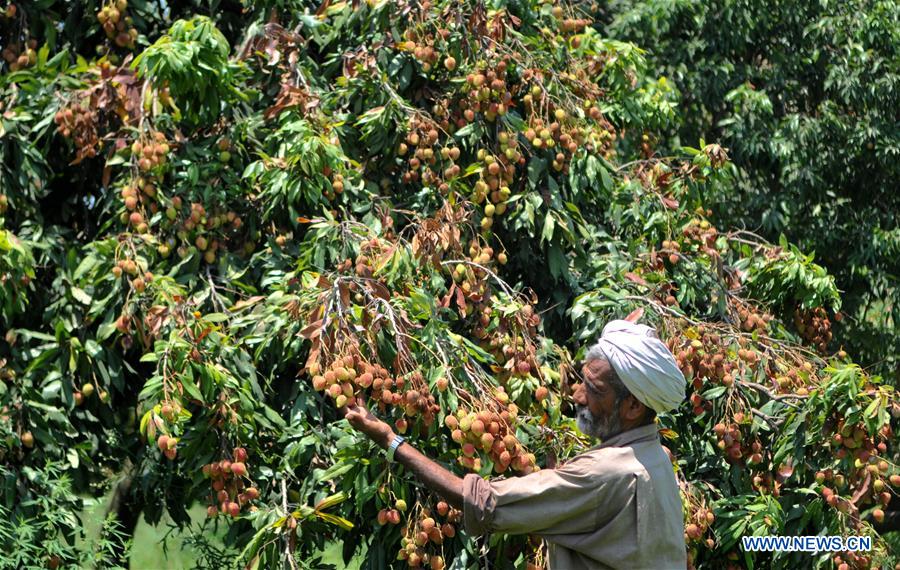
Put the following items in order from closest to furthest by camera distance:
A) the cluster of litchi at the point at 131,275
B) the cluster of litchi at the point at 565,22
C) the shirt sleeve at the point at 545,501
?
the shirt sleeve at the point at 545,501
the cluster of litchi at the point at 131,275
the cluster of litchi at the point at 565,22

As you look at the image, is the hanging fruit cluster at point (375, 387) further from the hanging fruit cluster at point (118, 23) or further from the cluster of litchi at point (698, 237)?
the hanging fruit cluster at point (118, 23)

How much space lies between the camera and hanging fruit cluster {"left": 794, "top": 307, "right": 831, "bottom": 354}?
5.00 meters

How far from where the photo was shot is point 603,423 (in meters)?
2.56

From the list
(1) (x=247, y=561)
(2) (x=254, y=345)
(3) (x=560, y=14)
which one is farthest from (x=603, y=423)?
(3) (x=560, y=14)

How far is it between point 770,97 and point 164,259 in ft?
13.9

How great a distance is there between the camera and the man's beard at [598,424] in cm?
255

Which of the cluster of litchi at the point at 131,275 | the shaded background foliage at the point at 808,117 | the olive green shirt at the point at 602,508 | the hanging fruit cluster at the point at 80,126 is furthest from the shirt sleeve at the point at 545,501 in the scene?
the shaded background foliage at the point at 808,117

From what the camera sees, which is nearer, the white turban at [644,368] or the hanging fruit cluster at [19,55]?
the white turban at [644,368]

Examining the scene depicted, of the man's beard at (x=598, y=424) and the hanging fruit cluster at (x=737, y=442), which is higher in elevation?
the man's beard at (x=598, y=424)

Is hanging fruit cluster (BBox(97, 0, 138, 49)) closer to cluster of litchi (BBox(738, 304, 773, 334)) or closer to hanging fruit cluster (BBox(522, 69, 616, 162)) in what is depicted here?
hanging fruit cluster (BBox(522, 69, 616, 162))

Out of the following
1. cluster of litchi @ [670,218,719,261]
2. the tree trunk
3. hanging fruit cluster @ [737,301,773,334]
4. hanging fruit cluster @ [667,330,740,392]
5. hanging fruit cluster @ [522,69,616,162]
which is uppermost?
hanging fruit cluster @ [522,69,616,162]

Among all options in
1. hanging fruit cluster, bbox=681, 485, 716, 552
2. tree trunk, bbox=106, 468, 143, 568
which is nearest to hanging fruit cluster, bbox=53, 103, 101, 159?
tree trunk, bbox=106, 468, 143, 568

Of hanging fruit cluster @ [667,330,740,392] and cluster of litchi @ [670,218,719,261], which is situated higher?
cluster of litchi @ [670,218,719,261]

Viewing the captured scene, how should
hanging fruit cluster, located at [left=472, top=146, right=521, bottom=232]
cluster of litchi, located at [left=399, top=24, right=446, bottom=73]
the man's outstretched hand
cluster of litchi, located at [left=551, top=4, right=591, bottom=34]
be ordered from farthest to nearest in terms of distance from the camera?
cluster of litchi, located at [left=551, top=4, right=591, bottom=34], cluster of litchi, located at [left=399, top=24, right=446, bottom=73], hanging fruit cluster, located at [left=472, top=146, right=521, bottom=232], the man's outstretched hand
